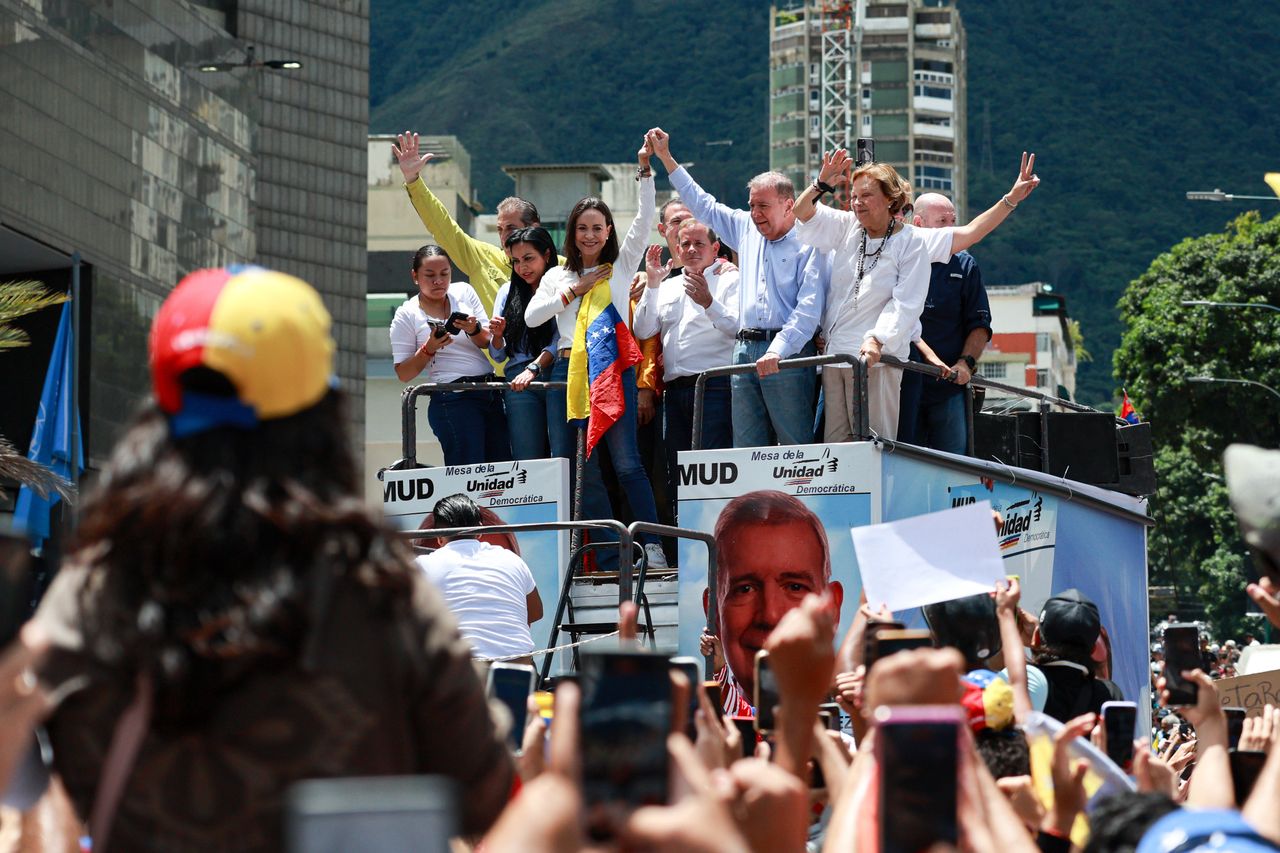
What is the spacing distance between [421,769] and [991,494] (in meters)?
8.21

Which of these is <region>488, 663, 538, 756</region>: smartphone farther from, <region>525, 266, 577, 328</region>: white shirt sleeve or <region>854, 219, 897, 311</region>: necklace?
<region>525, 266, 577, 328</region>: white shirt sleeve

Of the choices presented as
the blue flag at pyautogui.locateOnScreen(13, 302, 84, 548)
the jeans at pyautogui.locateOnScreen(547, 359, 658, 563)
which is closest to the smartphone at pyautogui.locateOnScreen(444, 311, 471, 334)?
the jeans at pyautogui.locateOnScreen(547, 359, 658, 563)

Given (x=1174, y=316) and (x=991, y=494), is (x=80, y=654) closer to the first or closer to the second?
(x=991, y=494)

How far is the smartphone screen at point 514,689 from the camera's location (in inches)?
153

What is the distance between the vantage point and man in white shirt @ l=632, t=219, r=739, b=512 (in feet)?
35.1

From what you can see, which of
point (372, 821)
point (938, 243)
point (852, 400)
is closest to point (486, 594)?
point (852, 400)

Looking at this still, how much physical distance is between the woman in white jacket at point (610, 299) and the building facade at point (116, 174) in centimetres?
2649

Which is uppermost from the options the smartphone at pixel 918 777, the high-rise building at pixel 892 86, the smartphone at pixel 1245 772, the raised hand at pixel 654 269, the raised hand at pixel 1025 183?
the high-rise building at pixel 892 86

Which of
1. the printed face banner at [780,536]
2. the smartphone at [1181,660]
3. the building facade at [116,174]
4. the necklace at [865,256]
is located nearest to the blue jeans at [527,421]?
the printed face banner at [780,536]

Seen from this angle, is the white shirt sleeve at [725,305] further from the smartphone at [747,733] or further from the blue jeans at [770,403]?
the smartphone at [747,733]

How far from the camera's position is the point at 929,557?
491cm

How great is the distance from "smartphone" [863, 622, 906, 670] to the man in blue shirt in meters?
6.32

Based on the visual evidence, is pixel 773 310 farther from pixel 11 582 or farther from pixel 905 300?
pixel 11 582

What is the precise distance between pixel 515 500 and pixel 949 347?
250cm
